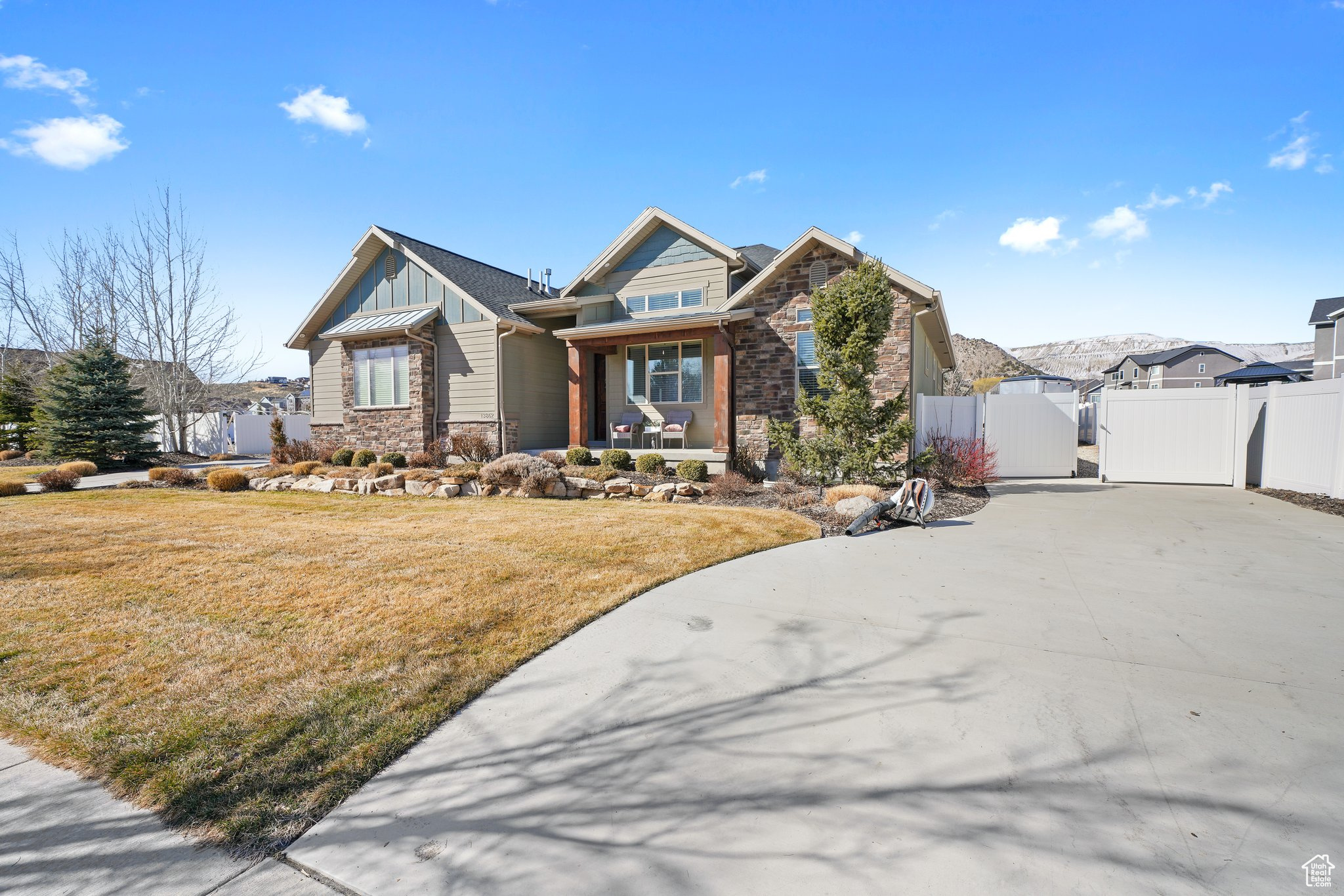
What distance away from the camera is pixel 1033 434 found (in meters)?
12.6

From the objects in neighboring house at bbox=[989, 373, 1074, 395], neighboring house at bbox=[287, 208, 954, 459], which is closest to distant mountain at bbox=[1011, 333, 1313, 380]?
neighboring house at bbox=[989, 373, 1074, 395]

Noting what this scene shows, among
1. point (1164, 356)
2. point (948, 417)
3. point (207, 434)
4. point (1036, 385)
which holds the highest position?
point (1164, 356)

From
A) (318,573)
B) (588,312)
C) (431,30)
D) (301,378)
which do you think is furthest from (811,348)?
(301,378)

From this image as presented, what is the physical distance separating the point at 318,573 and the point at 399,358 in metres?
12.0

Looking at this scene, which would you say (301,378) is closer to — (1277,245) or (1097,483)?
(1097,483)

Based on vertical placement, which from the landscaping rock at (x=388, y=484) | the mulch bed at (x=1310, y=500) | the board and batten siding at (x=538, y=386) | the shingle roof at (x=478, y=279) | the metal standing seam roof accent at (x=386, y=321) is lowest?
the mulch bed at (x=1310, y=500)

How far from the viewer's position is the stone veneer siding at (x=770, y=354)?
12.3 meters

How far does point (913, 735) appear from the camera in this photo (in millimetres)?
2572

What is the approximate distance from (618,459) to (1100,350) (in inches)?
3170

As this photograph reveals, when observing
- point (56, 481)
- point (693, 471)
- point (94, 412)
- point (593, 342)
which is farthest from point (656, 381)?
point (94, 412)

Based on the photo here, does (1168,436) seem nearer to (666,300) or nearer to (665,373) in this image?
(665,373)

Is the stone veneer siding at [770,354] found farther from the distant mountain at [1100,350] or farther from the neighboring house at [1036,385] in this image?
the distant mountain at [1100,350]

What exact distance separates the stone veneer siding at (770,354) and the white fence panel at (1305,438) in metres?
7.88

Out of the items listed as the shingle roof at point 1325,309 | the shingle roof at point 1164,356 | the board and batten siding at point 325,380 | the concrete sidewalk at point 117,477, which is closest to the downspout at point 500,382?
the concrete sidewalk at point 117,477
